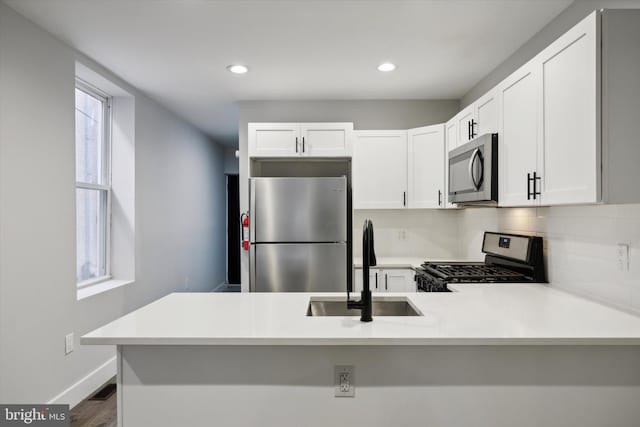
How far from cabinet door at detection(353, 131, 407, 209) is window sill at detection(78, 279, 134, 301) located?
2242 mm

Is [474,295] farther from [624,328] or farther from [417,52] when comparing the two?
[417,52]

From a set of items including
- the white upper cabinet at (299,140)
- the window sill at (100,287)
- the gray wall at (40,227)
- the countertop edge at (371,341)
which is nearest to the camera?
the countertop edge at (371,341)

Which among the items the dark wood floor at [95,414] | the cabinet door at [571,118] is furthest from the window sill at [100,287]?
the cabinet door at [571,118]

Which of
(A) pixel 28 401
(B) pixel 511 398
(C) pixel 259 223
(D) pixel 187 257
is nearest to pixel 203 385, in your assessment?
(B) pixel 511 398

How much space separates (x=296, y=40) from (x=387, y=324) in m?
1.96

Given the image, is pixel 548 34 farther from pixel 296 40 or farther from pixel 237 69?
pixel 237 69

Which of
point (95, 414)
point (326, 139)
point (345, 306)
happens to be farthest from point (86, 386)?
point (326, 139)

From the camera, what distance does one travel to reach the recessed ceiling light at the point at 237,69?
2994mm

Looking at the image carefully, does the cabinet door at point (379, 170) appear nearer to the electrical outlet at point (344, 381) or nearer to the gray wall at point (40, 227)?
the gray wall at point (40, 227)

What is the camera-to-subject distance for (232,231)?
7.12 meters

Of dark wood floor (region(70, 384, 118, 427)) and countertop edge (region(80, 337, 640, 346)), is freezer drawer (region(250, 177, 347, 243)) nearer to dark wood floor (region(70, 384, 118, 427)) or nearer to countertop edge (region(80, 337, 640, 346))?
dark wood floor (region(70, 384, 118, 427))

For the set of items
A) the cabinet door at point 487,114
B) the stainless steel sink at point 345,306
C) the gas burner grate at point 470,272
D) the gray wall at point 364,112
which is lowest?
the stainless steel sink at point 345,306

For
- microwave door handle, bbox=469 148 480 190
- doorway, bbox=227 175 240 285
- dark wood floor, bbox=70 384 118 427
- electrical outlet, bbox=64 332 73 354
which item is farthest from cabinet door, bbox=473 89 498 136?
doorway, bbox=227 175 240 285

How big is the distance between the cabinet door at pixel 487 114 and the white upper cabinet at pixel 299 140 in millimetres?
1333
